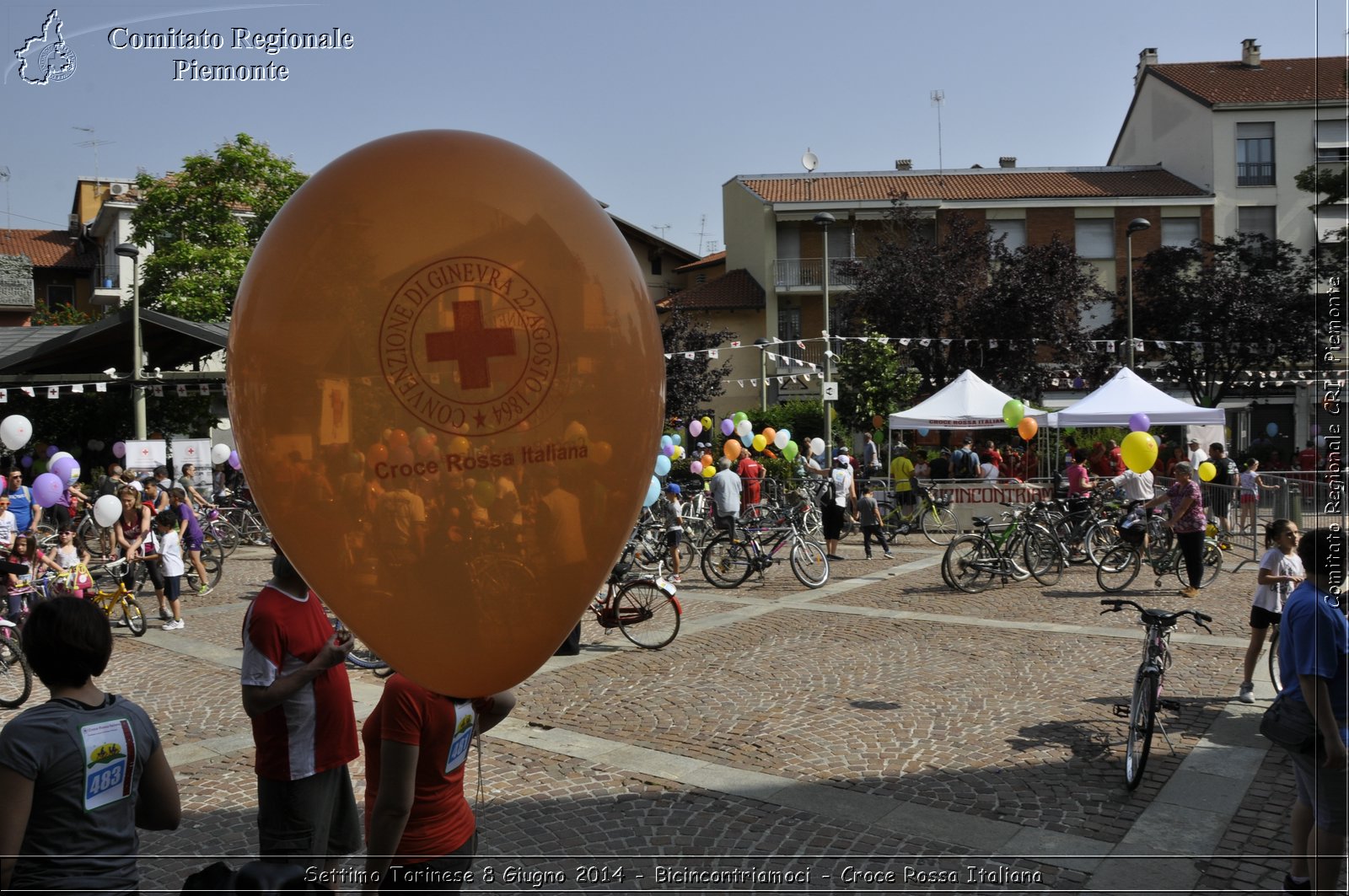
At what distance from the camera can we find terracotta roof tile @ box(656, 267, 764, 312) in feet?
135

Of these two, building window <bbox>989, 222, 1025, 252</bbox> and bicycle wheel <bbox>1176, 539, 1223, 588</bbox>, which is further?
building window <bbox>989, 222, 1025, 252</bbox>

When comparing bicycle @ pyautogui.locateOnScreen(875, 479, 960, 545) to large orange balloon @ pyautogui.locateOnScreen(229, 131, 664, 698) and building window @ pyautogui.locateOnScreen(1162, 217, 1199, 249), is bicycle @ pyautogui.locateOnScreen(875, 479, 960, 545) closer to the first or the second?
large orange balloon @ pyautogui.locateOnScreen(229, 131, 664, 698)

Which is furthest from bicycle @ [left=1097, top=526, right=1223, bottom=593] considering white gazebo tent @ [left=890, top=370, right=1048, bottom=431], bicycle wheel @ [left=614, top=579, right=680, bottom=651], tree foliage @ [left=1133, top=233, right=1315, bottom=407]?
tree foliage @ [left=1133, top=233, right=1315, bottom=407]

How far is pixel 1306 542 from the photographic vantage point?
4281mm

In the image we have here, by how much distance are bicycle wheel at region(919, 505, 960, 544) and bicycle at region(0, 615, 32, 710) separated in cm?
1494

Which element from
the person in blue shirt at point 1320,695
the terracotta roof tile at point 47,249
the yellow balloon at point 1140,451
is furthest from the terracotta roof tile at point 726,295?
the terracotta roof tile at point 47,249

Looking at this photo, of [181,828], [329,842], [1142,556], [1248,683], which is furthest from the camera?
[1142,556]

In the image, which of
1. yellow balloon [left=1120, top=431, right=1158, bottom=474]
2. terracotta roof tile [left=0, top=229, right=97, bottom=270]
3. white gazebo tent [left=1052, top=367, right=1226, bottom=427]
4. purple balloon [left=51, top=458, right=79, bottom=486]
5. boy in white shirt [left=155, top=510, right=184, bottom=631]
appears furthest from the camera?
terracotta roof tile [left=0, top=229, right=97, bottom=270]

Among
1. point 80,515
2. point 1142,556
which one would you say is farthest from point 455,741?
point 80,515

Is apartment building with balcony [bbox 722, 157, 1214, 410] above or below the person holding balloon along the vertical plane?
above

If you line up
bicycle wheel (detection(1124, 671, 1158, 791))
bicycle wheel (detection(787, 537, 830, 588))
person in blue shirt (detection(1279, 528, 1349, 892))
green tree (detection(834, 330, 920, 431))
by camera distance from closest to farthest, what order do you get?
person in blue shirt (detection(1279, 528, 1349, 892)) → bicycle wheel (detection(1124, 671, 1158, 791)) → bicycle wheel (detection(787, 537, 830, 588)) → green tree (detection(834, 330, 920, 431))

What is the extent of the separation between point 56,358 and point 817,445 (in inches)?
671

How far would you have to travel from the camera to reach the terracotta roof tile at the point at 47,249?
55.6 metres

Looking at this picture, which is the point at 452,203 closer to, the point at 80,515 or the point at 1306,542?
the point at 1306,542
